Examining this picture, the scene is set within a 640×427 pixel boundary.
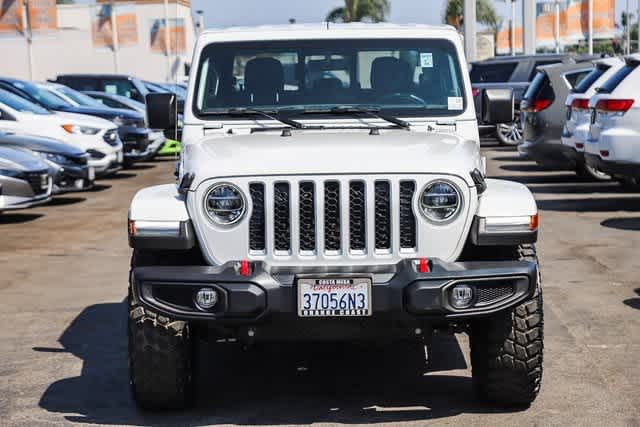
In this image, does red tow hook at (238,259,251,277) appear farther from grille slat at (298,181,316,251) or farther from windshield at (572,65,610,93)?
windshield at (572,65,610,93)

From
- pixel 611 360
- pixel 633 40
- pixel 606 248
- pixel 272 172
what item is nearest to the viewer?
pixel 272 172

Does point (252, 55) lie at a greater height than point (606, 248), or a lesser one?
greater

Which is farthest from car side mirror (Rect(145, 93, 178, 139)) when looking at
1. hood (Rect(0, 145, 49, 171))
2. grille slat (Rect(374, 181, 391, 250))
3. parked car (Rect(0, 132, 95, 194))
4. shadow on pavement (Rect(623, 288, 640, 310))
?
parked car (Rect(0, 132, 95, 194))

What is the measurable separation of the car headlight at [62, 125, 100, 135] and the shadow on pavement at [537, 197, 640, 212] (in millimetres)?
7191

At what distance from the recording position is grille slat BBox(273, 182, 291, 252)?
19.5 feet

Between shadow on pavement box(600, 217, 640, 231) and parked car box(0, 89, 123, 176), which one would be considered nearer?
shadow on pavement box(600, 217, 640, 231)

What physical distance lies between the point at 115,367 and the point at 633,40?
126415 millimetres

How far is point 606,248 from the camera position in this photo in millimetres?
11859

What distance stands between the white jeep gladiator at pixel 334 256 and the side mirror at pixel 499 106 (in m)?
1.16

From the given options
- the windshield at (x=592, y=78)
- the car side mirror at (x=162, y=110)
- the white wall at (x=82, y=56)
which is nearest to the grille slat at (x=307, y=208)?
the car side mirror at (x=162, y=110)

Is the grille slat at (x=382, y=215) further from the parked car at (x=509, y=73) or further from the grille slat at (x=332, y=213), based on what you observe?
the parked car at (x=509, y=73)

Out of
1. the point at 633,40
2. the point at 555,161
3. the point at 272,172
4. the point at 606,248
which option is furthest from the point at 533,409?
the point at 633,40

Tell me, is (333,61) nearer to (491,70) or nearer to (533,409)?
(533,409)

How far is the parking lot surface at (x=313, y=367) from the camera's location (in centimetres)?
628
